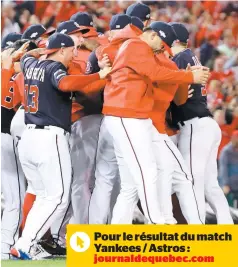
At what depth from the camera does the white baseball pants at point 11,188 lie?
712cm

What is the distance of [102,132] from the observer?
692 centimetres

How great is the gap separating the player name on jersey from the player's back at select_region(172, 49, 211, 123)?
38.1 inches

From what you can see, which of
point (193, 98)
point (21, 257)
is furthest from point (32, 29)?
point (21, 257)

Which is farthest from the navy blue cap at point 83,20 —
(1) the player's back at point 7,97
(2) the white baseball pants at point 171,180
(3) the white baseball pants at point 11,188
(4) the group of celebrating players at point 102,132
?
(2) the white baseball pants at point 171,180

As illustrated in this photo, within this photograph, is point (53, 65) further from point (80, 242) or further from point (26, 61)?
point (80, 242)

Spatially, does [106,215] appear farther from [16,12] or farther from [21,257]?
[16,12]

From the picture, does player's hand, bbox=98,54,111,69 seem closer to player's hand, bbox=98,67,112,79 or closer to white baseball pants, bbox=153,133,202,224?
player's hand, bbox=98,67,112,79

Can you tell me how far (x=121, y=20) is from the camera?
6.97 metres

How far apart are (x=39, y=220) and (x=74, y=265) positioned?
68 centimetres

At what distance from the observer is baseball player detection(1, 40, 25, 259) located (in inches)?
281

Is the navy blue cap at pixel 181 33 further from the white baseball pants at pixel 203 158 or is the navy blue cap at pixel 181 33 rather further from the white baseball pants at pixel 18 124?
the white baseball pants at pixel 18 124

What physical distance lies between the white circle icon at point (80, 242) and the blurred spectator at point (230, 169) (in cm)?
258

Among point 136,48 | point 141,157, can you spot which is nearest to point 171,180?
point 141,157

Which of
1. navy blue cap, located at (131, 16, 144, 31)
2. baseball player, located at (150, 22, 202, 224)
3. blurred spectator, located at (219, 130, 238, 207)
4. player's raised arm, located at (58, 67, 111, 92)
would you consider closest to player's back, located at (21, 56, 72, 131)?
player's raised arm, located at (58, 67, 111, 92)
